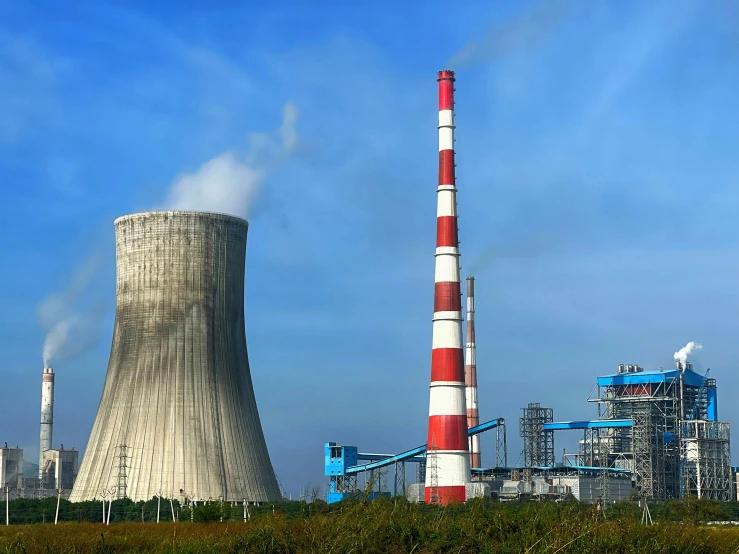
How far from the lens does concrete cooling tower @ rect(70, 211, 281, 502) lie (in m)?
44.1

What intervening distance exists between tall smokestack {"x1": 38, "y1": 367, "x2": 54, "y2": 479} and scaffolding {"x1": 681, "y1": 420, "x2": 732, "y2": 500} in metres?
44.3

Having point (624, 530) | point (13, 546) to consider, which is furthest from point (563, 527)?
point (13, 546)

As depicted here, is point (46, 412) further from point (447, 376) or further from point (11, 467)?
point (447, 376)

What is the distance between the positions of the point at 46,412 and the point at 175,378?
39.2 metres

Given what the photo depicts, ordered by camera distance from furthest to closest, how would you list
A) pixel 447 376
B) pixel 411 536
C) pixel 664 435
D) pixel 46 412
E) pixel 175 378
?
1. pixel 46 412
2. pixel 664 435
3. pixel 175 378
4. pixel 447 376
5. pixel 411 536

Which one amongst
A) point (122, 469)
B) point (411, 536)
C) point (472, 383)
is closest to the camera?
point (411, 536)

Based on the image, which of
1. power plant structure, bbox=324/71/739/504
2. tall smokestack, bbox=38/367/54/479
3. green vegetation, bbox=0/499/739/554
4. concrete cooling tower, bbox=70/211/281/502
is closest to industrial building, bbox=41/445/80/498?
tall smokestack, bbox=38/367/54/479

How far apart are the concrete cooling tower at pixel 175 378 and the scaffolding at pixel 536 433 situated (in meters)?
22.5

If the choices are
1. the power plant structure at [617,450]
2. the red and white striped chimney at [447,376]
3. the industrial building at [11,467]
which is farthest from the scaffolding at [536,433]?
the industrial building at [11,467]

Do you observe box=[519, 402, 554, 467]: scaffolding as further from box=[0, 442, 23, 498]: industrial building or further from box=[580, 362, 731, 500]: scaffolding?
box=[0, 442, 23, 498]: industrial building

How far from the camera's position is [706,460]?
193 feet

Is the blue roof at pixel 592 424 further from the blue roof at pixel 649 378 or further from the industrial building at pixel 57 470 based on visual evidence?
the industrial building at pixel 57 470

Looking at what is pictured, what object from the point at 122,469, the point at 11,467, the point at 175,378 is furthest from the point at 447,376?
the point at 11,467

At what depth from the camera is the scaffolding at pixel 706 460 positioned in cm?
5834
